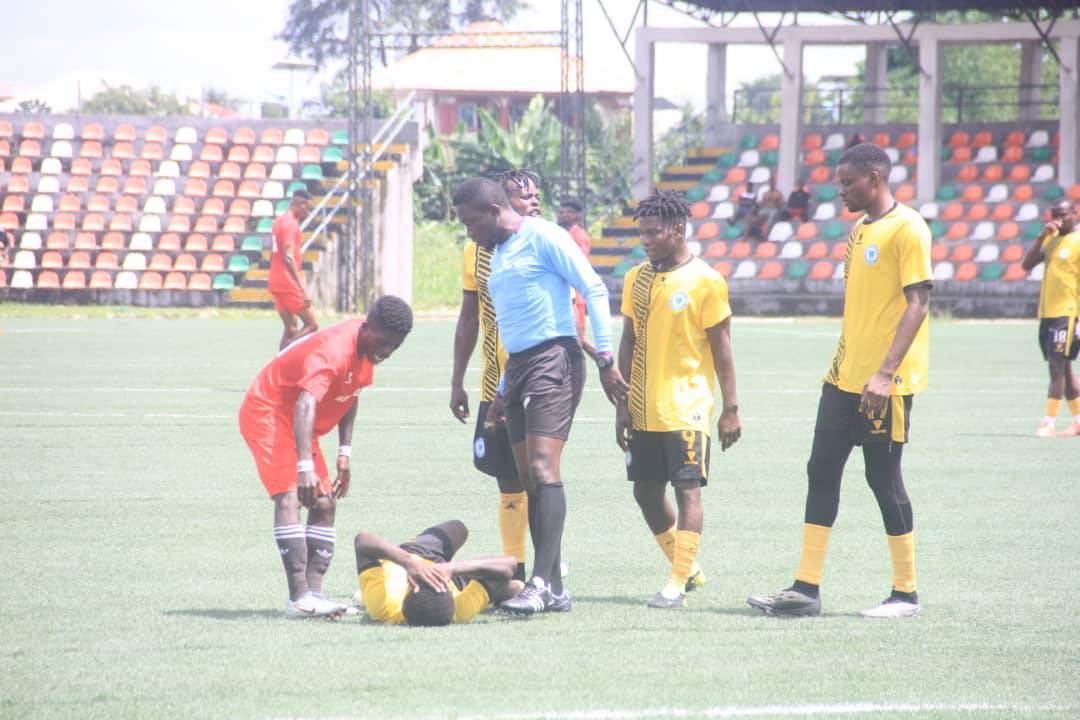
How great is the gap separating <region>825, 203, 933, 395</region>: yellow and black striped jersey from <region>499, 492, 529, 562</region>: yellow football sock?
1667mm

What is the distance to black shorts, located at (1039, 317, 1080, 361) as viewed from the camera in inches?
520

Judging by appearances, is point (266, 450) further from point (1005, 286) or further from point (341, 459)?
point (1005, 286)

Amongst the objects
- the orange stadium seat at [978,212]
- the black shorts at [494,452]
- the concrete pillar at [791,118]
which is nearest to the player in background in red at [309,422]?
the black shorts at [494,452]

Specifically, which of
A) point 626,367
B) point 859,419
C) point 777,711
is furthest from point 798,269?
point 777,711

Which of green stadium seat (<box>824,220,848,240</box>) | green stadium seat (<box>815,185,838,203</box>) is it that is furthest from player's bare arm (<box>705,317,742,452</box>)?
green stadium seat (<box>815,185,838,203</box>)

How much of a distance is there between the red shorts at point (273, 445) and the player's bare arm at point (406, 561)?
318mm

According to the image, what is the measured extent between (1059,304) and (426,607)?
8.72 metres

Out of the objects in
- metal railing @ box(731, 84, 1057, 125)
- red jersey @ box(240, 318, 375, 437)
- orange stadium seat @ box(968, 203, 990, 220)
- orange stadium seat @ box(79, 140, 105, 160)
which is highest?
metal railing @ box(731, 84, 1057, 125)

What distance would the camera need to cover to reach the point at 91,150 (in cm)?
3744

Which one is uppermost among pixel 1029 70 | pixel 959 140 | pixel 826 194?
pixel 1029 70

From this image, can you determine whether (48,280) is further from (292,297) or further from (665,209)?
(665,209)

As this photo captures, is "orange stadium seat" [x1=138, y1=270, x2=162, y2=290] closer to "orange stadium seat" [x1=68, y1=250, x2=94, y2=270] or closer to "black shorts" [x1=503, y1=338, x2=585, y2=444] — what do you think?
"orange stadium seat" [x1=68, y1=250, x2=94, y2=270]

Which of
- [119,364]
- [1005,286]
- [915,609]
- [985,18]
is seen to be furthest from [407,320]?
[985,18]

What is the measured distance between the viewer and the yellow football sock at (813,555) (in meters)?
6.62
